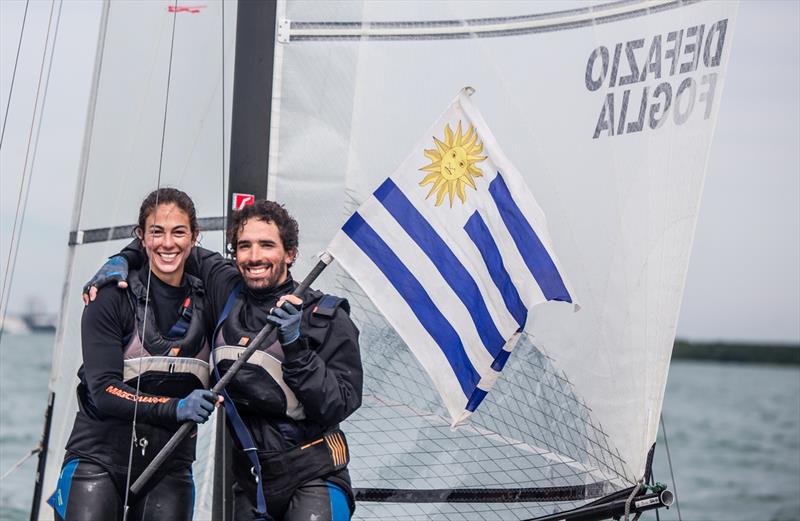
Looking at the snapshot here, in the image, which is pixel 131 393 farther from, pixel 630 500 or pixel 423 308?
pixel 630 500

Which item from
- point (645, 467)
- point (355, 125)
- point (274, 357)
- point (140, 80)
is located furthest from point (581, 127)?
point (140, 80)

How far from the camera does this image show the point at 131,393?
3602mm

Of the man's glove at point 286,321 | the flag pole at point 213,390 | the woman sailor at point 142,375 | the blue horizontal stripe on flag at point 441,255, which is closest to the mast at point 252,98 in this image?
the blue horizontal stripe on flag at point 441,255

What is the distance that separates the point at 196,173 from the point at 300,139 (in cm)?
56

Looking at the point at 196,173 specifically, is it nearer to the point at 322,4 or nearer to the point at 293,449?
the point at 322,4

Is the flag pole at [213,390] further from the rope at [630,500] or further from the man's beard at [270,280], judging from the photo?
the rope at [630,500]

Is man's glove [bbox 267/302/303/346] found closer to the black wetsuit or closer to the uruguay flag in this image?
the black wetsuit

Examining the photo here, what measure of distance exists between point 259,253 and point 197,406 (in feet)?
1.45

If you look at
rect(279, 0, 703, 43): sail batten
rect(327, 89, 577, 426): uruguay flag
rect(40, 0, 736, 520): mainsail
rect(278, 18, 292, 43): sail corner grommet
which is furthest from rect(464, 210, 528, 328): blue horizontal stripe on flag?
rect(278, 18, 292, 43): sail corner grommet

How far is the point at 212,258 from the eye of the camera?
387cm

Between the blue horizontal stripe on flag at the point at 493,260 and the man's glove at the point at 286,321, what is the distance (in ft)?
2.58

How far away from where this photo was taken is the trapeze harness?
3576 millimetres

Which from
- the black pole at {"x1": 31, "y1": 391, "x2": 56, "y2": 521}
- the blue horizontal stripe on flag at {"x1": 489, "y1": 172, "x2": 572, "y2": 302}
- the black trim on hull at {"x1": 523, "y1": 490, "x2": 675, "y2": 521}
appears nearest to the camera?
the blue horizontal stripe on flag at {"x1": 489, "y1": 172, "x2": 572, "y2": 302}

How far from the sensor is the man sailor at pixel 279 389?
11.7ft
